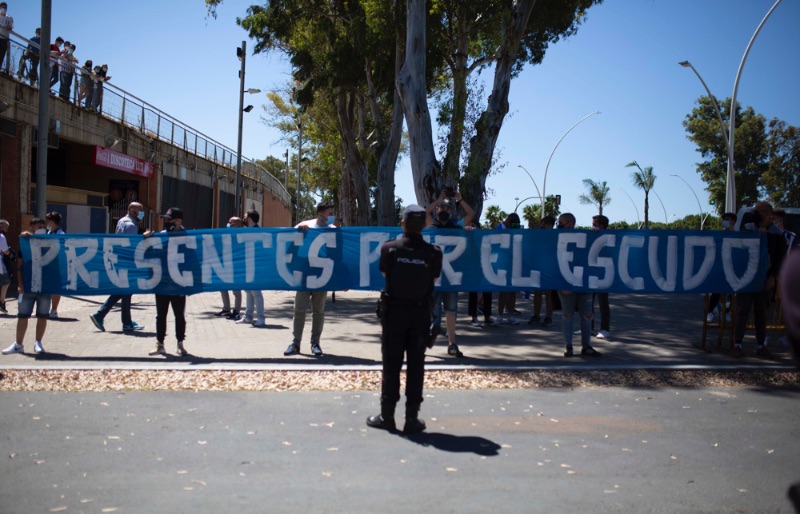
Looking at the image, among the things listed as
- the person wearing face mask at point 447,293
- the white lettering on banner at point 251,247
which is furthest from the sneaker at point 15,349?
the person wearing face mask at point 447,293

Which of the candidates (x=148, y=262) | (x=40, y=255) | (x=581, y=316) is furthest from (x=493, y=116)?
(x=40, y=255)

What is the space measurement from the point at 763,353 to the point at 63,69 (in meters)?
20.3

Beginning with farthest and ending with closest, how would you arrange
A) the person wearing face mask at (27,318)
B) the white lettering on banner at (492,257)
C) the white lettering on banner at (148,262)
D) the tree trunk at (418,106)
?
the tree trunk at (418,106) → the white lettering on banner at (492,257) → the white lettering on banner at (148,262) → the person wearing face mask at (27,318)

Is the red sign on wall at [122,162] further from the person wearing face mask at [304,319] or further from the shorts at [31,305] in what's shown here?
the person wearing face mask at [304,319]

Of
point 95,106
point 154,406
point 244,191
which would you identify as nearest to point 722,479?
point 154,406

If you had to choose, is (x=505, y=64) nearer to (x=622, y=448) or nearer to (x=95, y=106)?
(x=95, y=106)

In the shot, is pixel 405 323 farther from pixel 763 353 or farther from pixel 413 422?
pixel 763 353

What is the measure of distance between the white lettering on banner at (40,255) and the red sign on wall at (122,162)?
15.0m

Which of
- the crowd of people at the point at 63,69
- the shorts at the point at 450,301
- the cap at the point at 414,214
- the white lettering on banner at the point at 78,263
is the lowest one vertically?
the shorts at the point at 450,301

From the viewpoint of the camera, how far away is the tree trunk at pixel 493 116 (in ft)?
65.9

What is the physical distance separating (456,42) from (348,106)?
8765 mm

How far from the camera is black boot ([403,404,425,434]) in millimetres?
5867

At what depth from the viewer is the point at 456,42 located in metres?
24.6

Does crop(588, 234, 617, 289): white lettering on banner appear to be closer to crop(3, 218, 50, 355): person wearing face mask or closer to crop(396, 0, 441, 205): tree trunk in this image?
crop(3, 218, 50, 355): person wearing face mask
